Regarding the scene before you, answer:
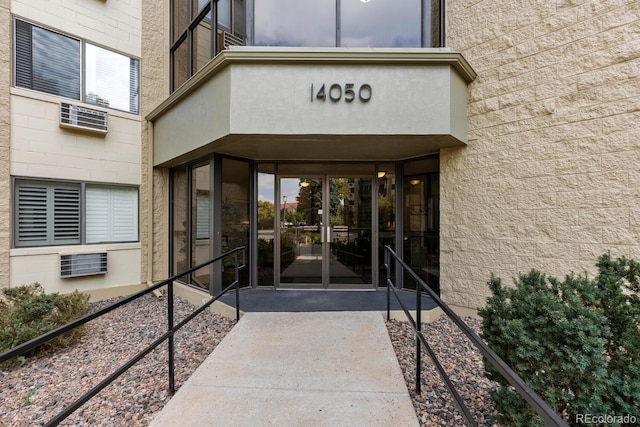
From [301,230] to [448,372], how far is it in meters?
3.70

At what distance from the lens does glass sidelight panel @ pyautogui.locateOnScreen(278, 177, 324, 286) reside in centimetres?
601

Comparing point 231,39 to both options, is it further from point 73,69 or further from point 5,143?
point 5,143

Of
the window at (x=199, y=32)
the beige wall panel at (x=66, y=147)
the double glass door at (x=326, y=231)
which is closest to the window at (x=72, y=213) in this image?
the beige wall panel at (x=66, y=147)

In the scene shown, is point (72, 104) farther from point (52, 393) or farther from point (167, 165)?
point (52, 393)

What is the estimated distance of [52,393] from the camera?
3004 mm

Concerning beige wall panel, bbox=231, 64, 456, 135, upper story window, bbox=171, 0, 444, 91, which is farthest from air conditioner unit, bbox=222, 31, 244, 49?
beige wall panel, bbox=231, 64, 456, 135

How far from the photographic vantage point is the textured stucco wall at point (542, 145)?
3559 millimetres

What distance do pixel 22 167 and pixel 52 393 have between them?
4371mm

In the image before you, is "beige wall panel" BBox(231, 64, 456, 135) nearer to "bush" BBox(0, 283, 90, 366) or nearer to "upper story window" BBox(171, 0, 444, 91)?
"upper story window" BBox(171, 0, 444, 91)

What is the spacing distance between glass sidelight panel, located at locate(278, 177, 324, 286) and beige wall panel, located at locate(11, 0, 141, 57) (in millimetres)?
4711

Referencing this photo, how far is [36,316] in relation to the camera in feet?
13.1

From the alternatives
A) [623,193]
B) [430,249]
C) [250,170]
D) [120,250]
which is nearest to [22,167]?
[120,250]

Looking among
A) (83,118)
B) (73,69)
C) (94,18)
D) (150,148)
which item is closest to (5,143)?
(83,118)

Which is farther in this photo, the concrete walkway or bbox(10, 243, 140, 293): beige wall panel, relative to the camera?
bbox(10, 243, 140, 293): beige wall panel
